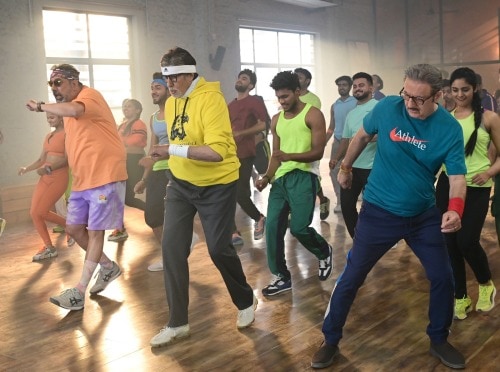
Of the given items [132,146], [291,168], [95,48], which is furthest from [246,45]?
[291,168]

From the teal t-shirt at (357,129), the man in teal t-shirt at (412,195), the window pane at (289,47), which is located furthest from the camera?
the window pane at (289,47)

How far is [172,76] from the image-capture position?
3367mm

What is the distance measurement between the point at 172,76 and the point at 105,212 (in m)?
1.15

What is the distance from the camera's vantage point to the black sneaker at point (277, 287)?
4.26 metres

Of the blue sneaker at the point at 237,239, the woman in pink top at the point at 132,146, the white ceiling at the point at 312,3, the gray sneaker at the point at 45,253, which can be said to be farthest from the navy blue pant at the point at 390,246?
the white ceiling at the point at 312,3

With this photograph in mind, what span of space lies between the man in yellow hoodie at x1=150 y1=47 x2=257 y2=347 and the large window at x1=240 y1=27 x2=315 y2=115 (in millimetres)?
8448

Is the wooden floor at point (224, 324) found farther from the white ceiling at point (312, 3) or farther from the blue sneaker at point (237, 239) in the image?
the white ceiling at point (312, 3)

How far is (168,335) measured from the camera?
345cm

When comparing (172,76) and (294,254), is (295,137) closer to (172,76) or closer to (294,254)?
(172,76)

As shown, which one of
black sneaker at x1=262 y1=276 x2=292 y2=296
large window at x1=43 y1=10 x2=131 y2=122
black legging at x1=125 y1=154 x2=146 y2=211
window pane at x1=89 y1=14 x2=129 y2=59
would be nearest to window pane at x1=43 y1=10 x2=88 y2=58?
large window at x1=43 y1=10 x2=131 y2=122

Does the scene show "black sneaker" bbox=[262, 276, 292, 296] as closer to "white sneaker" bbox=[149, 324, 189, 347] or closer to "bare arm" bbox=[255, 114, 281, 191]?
"bare arm" bbox=[255, 114, 281, 191]

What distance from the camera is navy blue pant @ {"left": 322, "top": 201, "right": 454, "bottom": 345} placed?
2.95 meters

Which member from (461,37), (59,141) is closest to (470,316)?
(59,141)

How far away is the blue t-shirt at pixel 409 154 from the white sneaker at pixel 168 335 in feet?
4.07
